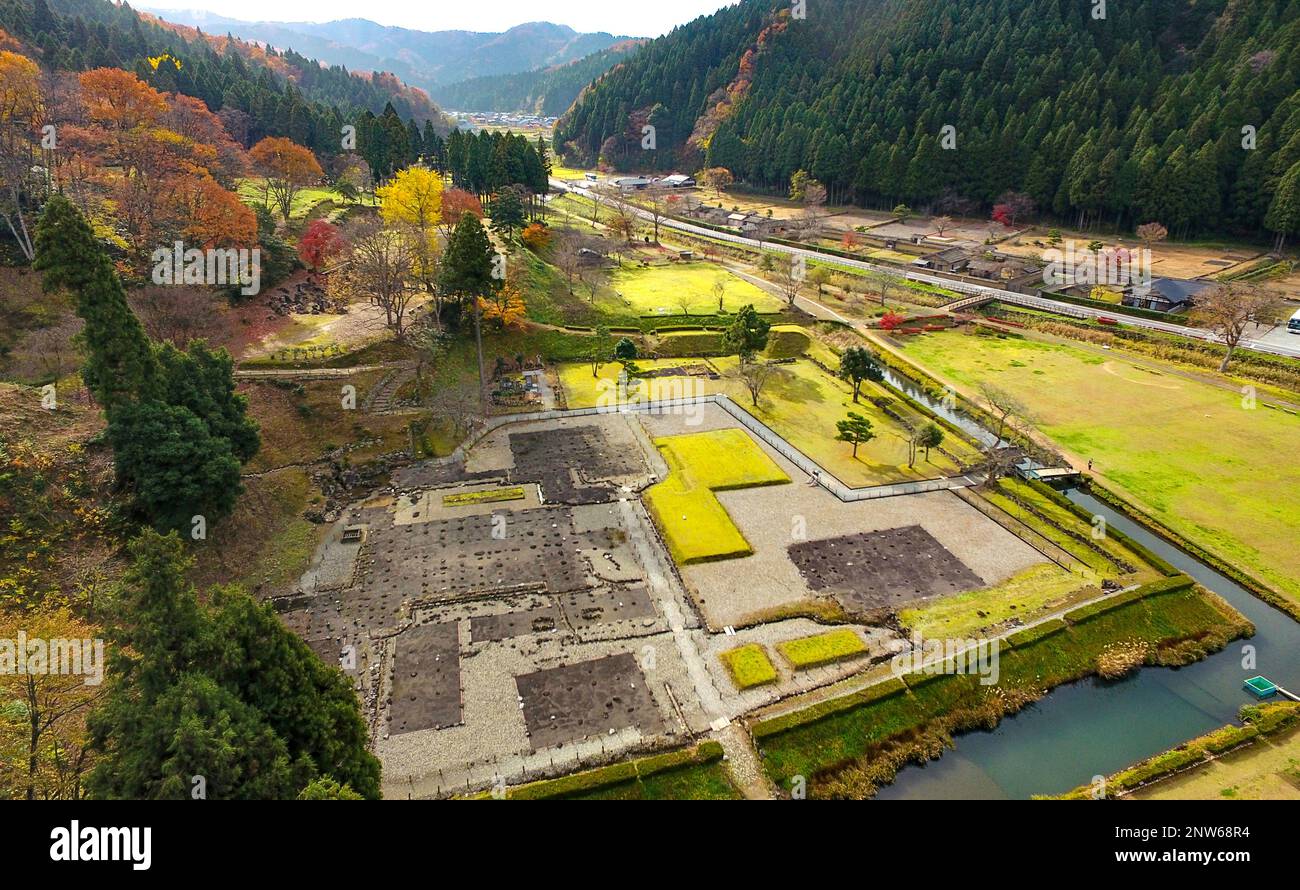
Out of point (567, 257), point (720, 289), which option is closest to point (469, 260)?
point (567, 257)

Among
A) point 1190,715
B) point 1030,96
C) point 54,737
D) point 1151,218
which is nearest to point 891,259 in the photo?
point 1151,218

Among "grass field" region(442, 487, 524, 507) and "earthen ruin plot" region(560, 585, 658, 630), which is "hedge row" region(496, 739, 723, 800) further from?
"grass field" region(442, 487, 524, 507)

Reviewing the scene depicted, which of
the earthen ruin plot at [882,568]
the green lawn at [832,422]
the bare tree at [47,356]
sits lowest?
the earthen ruin plot at [882,568]

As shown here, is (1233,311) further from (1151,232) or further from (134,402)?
(134,402)

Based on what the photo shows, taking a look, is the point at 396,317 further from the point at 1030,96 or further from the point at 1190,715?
the point at 1030,96

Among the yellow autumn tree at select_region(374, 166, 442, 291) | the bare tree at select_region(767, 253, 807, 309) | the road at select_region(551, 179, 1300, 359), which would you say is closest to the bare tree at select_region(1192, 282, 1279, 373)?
the road at select_region(551, 179, 1300, 359)

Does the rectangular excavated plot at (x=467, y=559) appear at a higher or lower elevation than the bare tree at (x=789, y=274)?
lower

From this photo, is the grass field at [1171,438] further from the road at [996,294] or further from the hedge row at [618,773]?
the hedge row at [618,773]

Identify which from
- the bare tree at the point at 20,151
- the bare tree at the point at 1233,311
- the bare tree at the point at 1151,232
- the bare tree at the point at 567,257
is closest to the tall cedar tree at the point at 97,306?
the bare tree at the point at 20,151
